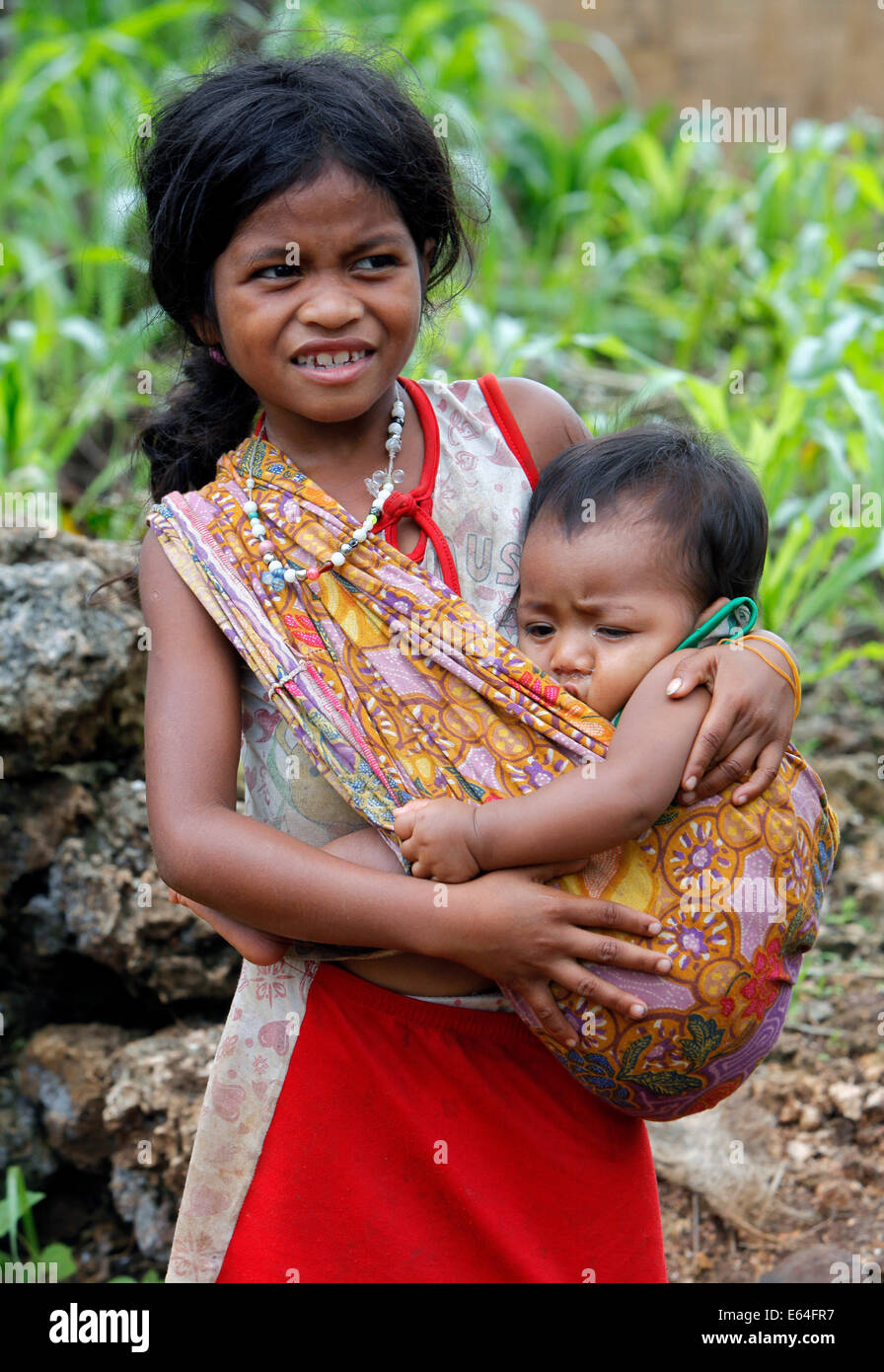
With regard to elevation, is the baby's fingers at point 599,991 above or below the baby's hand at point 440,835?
below

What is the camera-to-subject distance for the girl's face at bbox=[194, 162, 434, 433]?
146 cm

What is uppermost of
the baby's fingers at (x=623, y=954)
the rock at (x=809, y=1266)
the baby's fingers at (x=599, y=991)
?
the baby's fingers at (x=623, y=954)

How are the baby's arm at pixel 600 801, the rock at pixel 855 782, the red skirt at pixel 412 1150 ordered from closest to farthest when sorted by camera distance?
the baby's arm at pixel 600 801, the red skirt at pixel 412 1150, the rock at pixel 855 782

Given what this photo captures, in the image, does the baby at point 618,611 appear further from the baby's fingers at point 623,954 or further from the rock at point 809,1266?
the rock at point 809,1266

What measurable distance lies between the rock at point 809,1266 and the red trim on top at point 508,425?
141 centimetres

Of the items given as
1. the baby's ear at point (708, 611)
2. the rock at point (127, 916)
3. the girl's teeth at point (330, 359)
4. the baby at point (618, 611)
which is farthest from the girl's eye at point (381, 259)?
the rock at point (127, 916)

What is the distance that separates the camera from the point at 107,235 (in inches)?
160

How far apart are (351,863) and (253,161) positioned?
78 cm

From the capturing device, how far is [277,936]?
1.50m

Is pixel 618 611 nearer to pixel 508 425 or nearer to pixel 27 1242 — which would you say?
pixel 508 425

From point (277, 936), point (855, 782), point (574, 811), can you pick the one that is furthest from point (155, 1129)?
point (855, 782)

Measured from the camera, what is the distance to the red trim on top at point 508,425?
5.55 feet
